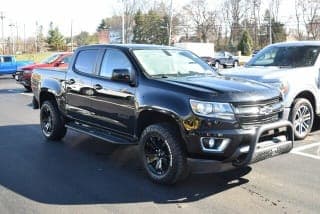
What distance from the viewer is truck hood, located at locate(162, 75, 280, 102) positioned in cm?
548

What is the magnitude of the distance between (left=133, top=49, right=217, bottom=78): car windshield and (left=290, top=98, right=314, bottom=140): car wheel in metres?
2.13

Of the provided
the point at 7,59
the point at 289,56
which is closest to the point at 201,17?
the point at 7,59

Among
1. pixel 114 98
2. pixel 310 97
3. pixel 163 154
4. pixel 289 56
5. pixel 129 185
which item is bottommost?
pixel 129 185

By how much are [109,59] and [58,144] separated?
2246 millimetres

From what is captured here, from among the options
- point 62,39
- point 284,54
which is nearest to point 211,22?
point 62,39

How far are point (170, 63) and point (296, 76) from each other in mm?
2996

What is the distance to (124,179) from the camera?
6.18 meters

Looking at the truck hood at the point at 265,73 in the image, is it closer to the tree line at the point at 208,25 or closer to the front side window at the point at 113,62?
the front side window at the point at 113,62

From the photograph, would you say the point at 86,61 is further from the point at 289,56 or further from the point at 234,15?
the point at 234,15

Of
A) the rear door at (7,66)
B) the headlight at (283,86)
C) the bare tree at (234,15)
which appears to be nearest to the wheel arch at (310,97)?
the headlight at (283,86)

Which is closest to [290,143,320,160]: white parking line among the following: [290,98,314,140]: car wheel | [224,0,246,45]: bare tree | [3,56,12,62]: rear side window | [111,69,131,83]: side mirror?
[290,98,314,140]: car wheel

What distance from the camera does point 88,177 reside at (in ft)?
20.6

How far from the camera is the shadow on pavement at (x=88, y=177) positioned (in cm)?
548

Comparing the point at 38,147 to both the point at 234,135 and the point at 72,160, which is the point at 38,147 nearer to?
the point at 72,160
